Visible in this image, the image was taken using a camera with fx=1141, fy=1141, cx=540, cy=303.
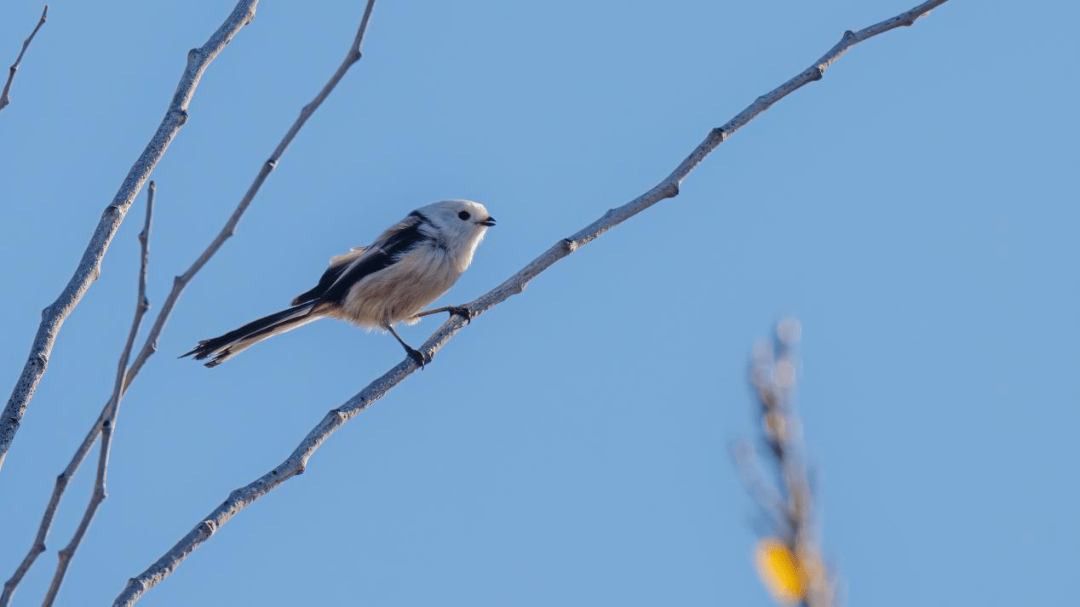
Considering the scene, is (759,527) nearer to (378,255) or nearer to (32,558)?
(32,558)

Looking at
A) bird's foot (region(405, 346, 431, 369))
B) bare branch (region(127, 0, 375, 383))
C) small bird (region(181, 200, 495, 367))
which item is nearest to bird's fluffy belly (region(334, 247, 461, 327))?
small bird (region(181, 200, 495, 367))

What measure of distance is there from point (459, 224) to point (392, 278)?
28.1 inches

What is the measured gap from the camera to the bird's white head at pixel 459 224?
7.23 metres

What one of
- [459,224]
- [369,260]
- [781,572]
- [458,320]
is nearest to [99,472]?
[781,572]

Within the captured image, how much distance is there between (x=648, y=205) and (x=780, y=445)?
2697mm

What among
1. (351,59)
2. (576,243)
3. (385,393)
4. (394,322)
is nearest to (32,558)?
(351,59)

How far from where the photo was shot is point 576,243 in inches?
165

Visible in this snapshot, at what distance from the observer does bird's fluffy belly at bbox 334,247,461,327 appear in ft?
22.7

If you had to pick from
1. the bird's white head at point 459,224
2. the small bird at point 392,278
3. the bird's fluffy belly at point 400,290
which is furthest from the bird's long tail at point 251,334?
the bird's white head at point 459,224

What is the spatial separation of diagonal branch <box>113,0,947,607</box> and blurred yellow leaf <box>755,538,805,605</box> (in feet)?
5.31

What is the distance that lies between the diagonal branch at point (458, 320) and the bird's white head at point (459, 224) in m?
2.52

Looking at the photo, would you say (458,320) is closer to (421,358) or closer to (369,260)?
(421,358)

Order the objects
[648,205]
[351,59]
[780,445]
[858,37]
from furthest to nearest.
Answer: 1. [648,205]
2. [858,37]
3. [351,59]
4. [780,445]

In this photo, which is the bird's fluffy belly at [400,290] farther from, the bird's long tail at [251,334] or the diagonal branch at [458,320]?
the diagonal branch at [458,320]
